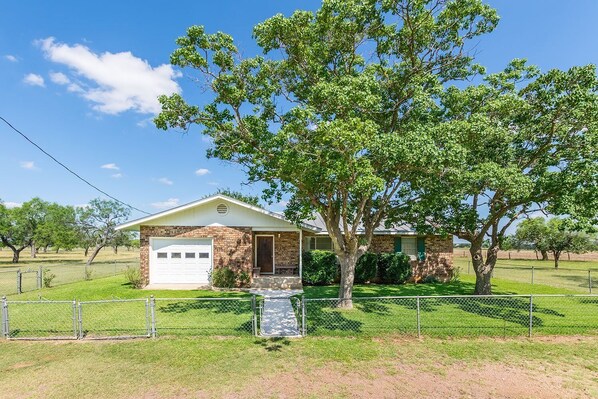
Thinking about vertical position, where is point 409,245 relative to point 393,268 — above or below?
above

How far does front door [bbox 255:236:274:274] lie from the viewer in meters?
18.8

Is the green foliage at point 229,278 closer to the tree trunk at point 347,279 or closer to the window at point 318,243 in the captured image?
the window at point 318,243

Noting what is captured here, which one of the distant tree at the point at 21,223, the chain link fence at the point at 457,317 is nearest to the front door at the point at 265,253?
the chain link fence at the point at 457,317

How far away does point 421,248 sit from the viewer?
19906 mm

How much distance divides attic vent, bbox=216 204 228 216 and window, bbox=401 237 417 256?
10.5 meters

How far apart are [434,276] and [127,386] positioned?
17.8 m

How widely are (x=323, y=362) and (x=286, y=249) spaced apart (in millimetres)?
11458

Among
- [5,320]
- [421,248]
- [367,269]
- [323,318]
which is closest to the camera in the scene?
[5,320]

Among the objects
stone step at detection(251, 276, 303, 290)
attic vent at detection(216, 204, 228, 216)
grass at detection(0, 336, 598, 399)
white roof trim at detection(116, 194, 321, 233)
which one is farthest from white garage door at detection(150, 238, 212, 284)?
grass at detection(0, 336, 598, 399)

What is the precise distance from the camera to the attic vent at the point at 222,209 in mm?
17422

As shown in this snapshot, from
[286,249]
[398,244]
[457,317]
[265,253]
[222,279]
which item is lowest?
[457,317]

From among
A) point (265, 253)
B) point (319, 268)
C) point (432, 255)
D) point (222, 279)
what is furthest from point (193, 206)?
point (432, 255)

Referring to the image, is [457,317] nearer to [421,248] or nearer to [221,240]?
[421,248]

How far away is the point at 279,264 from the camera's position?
60.5 ft
